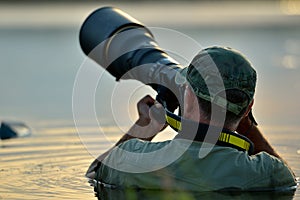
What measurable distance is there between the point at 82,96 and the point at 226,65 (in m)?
4.42

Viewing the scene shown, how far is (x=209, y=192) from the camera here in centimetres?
521

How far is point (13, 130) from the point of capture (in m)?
8.08

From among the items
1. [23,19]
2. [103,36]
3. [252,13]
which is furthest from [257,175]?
[252,13]

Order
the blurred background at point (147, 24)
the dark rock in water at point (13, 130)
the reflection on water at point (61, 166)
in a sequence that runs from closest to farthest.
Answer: the reflection on water at point (61, 166) → the dark rock in water at point (13, 130) → the blurred background at point (147, 24)

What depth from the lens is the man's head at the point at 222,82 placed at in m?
4.99

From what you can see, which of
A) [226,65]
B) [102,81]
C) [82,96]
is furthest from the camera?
[102,81]

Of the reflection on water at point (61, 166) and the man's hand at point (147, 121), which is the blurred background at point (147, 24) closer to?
the reflection on water at point (61, 166)

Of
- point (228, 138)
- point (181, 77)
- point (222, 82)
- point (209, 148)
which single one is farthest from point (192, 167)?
point (181, 77)

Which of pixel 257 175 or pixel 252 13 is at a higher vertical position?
pixel 257 175

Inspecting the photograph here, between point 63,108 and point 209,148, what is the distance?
458 cm

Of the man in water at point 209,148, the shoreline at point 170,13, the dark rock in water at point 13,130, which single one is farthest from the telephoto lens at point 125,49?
the shoreline at point 170,13

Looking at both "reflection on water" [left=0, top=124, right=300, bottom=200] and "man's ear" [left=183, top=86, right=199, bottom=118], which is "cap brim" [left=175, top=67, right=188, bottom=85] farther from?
"reflection on water" [left=0, top=124, right=300, bottom=200]

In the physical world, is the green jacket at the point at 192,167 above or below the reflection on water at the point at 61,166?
above

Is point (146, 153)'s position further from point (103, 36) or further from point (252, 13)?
point (252, 13)
